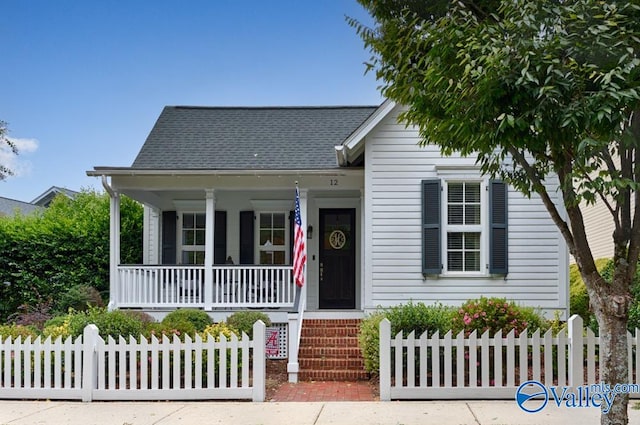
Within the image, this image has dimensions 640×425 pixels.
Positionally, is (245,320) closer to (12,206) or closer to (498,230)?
(498,230)

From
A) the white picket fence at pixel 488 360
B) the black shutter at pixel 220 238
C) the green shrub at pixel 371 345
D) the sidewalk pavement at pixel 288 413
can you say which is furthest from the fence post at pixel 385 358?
the black shutter at pixel 220 238

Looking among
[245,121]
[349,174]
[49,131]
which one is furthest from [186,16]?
[49,131]

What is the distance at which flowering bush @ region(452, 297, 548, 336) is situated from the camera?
8.23 metres

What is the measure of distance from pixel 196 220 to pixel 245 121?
2782 millimetres

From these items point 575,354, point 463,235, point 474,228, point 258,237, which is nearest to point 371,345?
point 575,354

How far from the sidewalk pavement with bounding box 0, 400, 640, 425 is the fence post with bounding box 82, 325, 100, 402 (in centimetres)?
17

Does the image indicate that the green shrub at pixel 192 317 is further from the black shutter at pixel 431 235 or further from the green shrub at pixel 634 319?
the green shrub at pixel 634 319

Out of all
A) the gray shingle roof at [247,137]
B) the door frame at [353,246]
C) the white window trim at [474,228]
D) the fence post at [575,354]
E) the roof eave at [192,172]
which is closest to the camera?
the fence post at [575,354]

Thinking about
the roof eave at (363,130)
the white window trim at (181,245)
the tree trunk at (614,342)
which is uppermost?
the roof eave at (363,130)

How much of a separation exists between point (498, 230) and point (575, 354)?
143 inches

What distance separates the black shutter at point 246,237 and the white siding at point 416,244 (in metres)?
3.51

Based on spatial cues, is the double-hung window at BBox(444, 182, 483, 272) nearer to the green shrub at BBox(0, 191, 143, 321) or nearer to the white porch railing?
the white porch railing

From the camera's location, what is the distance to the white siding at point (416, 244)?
1009 cm

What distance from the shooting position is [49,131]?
2567 cm
